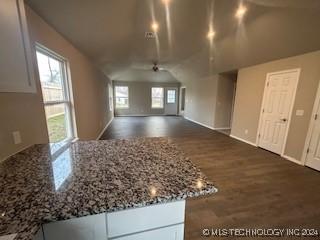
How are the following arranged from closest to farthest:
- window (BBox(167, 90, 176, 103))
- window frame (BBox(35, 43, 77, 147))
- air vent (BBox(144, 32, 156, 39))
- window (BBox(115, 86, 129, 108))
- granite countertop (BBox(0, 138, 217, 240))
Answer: granite countertop (BBox(0, 138, 217, 240))
window frame (BBox(35, 43, 77, 147))
air vent (BBox(144, 32, 156, 39))
window (BBox(115, 86, 129, 108))
window (BBox(167, 90, 176, 103))

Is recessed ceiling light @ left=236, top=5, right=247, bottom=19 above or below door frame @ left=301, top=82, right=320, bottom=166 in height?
above

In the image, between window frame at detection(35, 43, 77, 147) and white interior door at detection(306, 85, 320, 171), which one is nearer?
window frame at detection(35, 43, 77, 147)

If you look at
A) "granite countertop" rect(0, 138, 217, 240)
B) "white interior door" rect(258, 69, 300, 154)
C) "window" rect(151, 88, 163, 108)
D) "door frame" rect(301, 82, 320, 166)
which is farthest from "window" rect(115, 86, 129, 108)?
"granite countertop" rect(0, 138, 217, 240)

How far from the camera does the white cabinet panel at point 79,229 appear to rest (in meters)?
0.67

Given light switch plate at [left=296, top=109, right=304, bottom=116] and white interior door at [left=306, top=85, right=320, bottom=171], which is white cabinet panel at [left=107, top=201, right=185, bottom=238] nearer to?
white interior door at [left=306, top=85, right=320, bottom=171]

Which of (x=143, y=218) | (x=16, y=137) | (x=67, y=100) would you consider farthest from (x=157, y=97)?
(x=143, y=218)

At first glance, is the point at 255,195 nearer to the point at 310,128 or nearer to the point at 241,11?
the point at 310,128

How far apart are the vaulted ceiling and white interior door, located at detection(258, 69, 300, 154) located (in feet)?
1.75

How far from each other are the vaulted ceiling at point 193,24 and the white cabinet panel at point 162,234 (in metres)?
2.36

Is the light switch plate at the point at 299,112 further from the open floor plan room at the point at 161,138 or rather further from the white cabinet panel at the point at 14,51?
the white cabinet panel at the point at 14,51

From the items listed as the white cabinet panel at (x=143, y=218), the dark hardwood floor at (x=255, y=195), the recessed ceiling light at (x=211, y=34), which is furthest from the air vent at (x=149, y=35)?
the white cabinet panel at (x=143, y=218)

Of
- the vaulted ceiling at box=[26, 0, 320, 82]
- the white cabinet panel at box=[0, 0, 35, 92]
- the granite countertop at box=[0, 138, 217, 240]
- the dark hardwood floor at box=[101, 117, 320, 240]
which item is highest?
the vaulted ceiling at box=[26, 0, 320, 82]

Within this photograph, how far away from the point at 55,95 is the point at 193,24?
2870 mm

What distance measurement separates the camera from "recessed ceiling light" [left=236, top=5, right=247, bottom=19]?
8.40 ft
